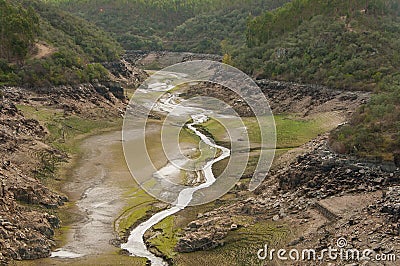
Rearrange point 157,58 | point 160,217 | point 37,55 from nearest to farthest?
point 160,217, point 37,55, point 157,58

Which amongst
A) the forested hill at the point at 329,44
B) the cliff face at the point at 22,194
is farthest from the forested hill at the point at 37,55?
the forested hill at the point at 329,44

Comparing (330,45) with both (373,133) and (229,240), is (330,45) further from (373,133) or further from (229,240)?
(229,240)

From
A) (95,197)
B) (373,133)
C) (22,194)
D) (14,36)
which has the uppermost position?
(14,36)

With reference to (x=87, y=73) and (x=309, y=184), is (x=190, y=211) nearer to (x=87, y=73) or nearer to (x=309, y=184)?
(x=309, y=184)

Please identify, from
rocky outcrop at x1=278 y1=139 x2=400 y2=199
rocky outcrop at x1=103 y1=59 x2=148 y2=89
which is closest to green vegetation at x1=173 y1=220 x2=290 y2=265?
rocky outcrop at x1=278 y1=139 x2=400 y2=199

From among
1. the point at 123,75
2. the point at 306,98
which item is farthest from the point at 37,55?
the point at 306,98

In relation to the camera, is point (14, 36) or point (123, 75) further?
point (123, 75)

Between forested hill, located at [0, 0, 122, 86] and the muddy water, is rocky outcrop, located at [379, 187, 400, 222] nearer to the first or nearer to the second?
the muddy water

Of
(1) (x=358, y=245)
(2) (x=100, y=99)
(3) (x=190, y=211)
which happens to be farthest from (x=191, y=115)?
(1) (x=358, y=245)
